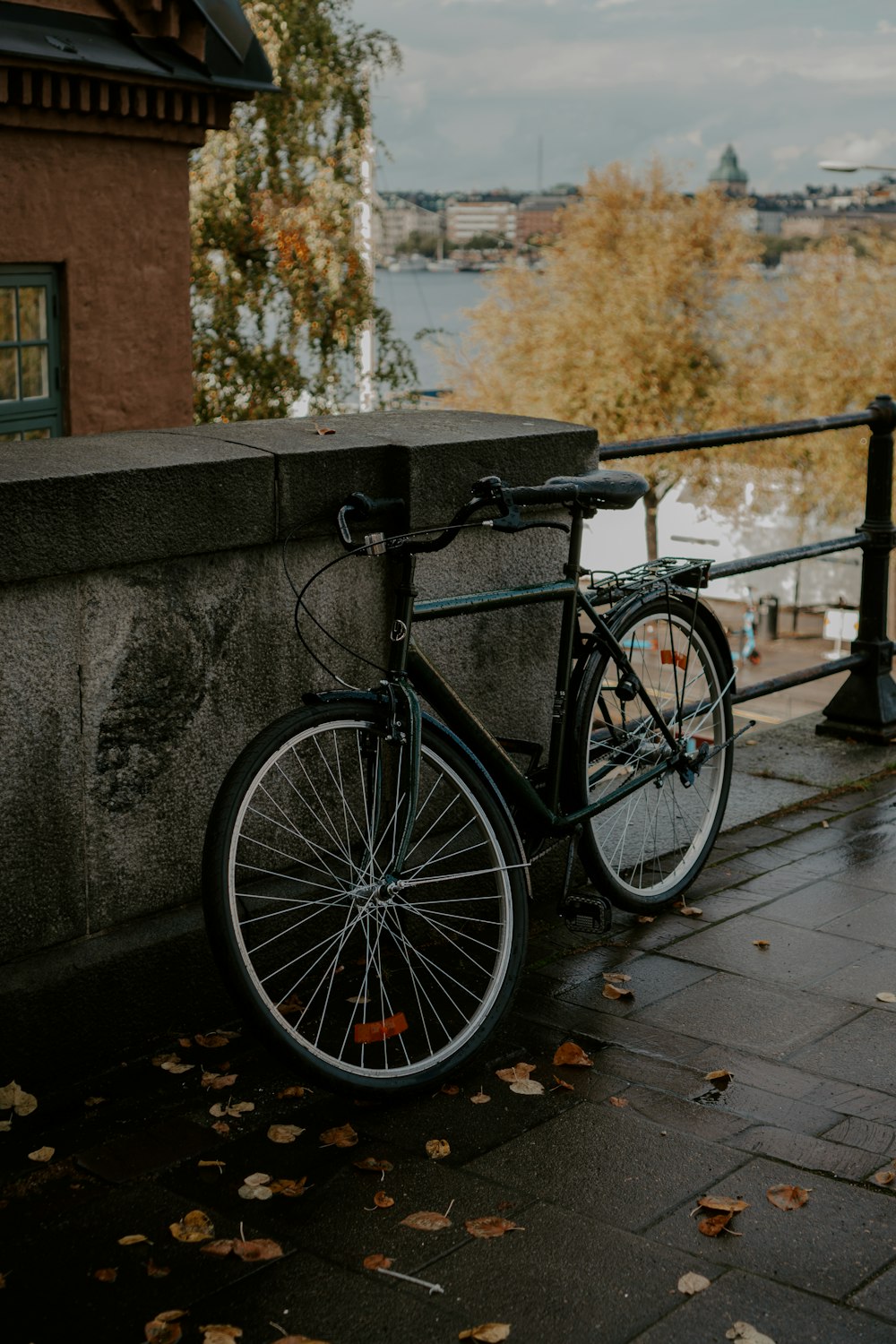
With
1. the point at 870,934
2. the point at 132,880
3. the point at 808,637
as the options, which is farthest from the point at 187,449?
the point at 808,637

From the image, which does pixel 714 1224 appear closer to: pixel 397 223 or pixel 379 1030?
pixel 379 1030

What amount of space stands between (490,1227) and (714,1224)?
0.42 metres

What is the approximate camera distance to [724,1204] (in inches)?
117

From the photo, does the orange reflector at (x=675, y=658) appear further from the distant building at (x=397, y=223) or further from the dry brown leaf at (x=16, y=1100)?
the distant building at (x=397, y=223)

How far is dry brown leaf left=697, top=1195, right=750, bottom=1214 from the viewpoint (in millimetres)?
2949

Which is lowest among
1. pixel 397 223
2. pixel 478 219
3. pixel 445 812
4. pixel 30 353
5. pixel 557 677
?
pixel 445 812

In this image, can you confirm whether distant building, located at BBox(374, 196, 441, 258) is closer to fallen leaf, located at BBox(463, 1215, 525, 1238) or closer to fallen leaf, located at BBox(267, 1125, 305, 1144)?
fallen leaf, located at BBox(267, 1125, 305, 1144)

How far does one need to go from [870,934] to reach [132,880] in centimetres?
218

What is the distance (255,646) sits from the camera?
3830 millimetres

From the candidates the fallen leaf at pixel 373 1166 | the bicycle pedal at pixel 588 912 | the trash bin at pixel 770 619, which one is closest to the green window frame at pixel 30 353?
the bicycle pedal at pixel 588 912

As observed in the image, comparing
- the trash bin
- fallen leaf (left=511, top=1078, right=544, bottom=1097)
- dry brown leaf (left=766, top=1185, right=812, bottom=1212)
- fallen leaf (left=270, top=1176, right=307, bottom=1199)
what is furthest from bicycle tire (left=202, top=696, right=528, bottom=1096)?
the trash bin

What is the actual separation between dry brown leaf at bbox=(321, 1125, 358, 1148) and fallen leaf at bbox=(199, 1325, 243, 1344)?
0.67m

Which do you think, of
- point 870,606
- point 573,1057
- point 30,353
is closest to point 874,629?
point 870,606

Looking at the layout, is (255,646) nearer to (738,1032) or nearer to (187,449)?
(187,449)
